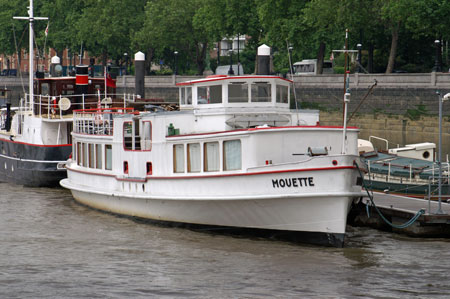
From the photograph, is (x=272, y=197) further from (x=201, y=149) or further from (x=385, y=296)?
(x=385, y=296)

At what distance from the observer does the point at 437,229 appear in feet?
74.5

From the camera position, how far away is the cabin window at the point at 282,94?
24.2 m

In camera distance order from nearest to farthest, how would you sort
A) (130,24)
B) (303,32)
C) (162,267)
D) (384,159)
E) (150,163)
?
(162,267), (150,163), (384,159), (303,32), (130,24)

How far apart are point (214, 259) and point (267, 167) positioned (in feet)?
8.50

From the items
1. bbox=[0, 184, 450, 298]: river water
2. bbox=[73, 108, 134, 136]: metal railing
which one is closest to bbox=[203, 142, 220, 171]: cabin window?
bbox=[0, 184, 450, 298]: river water

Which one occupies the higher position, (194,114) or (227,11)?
(227,11)

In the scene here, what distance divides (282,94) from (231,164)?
3.28m

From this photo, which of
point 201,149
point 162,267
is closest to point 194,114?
point 201,149

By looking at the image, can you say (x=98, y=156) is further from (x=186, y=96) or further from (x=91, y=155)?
(x=186, y=96)

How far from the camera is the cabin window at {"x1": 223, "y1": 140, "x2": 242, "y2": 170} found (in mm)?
22000

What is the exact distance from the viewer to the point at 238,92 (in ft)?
78.3

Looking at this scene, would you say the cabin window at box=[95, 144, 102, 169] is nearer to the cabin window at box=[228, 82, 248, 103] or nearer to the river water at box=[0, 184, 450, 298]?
the river water at box=[0, 184, 450, 298]

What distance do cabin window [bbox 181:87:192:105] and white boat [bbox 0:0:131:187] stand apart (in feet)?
22.0

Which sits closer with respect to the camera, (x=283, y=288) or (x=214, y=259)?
(x=283, y=288)
